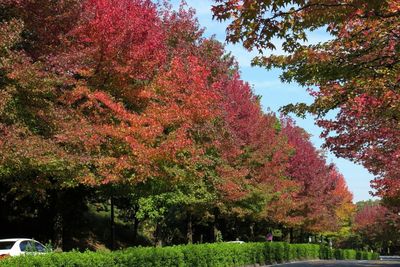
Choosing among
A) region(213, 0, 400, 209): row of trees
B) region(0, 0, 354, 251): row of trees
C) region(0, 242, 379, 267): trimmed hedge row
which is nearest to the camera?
region(213, 0, 400, 209): row of trees

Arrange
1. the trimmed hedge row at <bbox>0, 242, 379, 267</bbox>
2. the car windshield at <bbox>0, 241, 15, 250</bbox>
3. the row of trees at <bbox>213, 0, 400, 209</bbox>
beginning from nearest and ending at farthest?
the row of trees at <bbox>213, 0, 400, 209</bbox>, the trimmed hedge row at <bbox>0, 242, 379, 267</bbox>, the car windshield at <bbox>0, 241, 15, 250</bbox>

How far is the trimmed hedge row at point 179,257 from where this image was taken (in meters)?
10.6

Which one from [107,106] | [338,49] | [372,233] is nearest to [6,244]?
[107,106]

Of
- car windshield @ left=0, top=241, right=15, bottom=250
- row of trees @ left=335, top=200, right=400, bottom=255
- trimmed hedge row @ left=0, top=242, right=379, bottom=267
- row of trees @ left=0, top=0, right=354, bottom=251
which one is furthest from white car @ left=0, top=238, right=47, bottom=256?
row of trees @ left=335, top=200, right=400, bottom=255

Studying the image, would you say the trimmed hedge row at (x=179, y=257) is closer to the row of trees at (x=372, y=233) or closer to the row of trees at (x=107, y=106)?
the row of trees at (x=107, y=106)

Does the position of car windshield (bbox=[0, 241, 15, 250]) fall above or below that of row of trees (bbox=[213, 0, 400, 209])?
below

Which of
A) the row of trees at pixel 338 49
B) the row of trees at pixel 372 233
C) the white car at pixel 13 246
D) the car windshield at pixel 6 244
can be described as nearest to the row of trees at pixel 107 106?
the white car at pixel 13 246

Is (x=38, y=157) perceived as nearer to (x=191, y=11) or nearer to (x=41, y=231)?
(x=191, y=11)

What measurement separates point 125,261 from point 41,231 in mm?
15409

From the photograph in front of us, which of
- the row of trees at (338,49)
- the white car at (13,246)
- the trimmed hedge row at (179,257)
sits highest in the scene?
the row of trees at (338,49)

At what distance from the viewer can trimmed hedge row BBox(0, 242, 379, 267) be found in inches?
416

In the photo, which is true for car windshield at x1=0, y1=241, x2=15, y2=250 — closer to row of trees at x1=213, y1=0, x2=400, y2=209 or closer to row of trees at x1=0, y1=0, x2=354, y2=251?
row of trees at x1=0, y1=0, x2=354, y2=251

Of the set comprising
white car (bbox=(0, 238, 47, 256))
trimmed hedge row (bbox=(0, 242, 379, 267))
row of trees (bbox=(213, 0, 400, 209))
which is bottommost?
trimmed hedge row (bbox=(0, 242, 379, 267))

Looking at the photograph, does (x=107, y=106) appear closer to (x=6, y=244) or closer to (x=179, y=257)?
(x=179, y=257)
